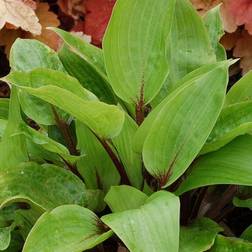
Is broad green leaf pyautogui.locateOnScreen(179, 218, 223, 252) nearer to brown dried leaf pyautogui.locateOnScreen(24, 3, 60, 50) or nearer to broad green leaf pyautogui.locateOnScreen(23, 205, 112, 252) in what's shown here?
broad green leaf pyautogui.locateOnScreen(23, 205, 112, 252)

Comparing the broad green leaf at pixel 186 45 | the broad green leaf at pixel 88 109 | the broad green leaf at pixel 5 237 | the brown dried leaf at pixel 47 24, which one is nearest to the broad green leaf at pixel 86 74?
the broad green leaf at pixel 186 45

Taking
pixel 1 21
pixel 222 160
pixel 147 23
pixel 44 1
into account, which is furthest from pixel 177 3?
pixel 44 1

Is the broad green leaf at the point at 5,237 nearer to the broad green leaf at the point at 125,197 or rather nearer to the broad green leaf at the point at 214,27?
the broad green leaf at the point at 125,197

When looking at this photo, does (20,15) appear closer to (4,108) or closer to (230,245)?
(4,108)

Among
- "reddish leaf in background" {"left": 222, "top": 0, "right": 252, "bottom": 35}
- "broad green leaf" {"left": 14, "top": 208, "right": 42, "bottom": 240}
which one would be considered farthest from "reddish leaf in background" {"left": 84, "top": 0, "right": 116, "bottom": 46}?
"broad green leaf" {"left": 14, "top": 208, "right": 42, "bottom": 240}

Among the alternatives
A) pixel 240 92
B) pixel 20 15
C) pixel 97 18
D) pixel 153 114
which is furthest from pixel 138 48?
pixel 97 18

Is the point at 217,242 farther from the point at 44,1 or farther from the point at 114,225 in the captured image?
the point at 44,1
